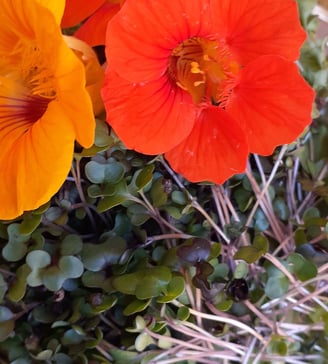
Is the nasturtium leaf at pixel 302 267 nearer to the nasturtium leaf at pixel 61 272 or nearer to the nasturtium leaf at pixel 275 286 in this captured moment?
the nasturtium leaf at pixel 275 286

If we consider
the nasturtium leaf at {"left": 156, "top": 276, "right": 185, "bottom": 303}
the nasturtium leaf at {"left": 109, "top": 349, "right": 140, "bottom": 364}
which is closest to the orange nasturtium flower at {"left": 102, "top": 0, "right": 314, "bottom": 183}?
the nasturtium leaf at {"left": 156, "top": 276, "right": 185, "bottom": 303}

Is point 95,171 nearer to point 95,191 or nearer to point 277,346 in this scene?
point 95,191

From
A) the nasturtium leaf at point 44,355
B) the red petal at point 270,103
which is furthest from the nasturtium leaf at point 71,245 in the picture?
the red petal at point 270,103

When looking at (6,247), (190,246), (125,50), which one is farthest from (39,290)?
(125,50)

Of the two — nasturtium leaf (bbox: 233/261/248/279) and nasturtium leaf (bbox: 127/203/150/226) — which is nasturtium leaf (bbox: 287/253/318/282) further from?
nasturtium leaf (bbox: 127/203/150/226)

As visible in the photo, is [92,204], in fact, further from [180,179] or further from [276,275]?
[276,275]

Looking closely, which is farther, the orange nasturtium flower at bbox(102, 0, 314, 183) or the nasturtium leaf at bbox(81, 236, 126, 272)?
the nasturtium leaf at bbox(81, 236, 126, 272)
